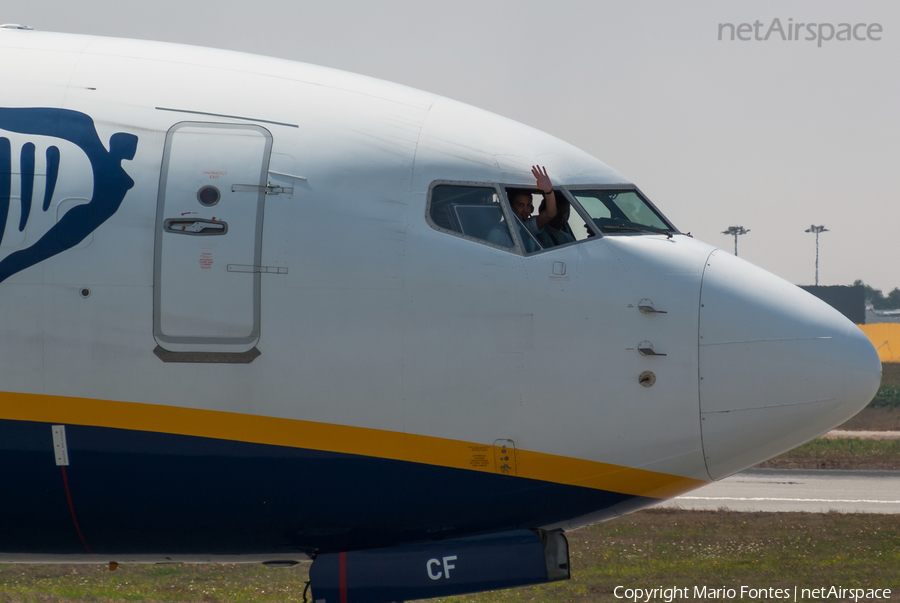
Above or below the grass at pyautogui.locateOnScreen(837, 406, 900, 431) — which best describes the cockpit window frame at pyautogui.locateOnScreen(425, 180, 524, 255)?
above

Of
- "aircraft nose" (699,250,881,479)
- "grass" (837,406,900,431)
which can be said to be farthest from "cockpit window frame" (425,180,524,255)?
"grass" (837,406,900,431)

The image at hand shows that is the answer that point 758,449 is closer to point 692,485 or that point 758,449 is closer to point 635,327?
point 692,485

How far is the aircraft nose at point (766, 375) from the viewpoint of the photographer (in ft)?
21.7

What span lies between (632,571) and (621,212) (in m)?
9.51

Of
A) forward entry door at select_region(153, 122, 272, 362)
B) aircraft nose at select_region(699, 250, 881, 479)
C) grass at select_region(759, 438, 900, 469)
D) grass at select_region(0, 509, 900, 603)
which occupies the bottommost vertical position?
grass at select_region(759, 438, 900, 469)

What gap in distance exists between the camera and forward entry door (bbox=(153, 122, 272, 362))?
6578mm

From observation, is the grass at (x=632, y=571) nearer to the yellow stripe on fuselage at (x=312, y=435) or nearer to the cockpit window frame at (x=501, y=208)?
the yellow stripe on fuselage at (x=312, y=435)

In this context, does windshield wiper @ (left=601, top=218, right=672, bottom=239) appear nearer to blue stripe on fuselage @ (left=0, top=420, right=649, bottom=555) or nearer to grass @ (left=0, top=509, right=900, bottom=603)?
blue stripe on fuselage @ (left=0, top=420, right=649, bottom=555)

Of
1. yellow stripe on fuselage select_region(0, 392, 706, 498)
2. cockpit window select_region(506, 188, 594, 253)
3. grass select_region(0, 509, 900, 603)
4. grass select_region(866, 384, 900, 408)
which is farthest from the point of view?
grass select_region(866, 384, 900, 408)

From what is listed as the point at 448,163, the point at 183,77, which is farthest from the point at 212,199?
the point at 448,163

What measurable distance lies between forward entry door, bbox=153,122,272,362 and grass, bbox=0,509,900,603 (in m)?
7.92

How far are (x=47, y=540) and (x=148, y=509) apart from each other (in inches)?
38.9

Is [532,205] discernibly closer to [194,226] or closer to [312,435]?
[312,435]

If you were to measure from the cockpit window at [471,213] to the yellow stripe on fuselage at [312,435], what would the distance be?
1.65 m
